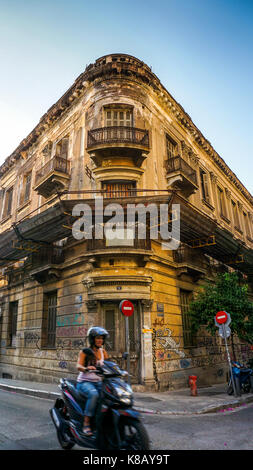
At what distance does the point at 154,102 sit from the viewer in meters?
15.9

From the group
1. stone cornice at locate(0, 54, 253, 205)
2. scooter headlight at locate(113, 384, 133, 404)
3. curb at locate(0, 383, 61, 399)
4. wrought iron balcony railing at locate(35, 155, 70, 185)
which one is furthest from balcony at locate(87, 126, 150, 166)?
scooter headlight at locate(113, 384, 133, 404)

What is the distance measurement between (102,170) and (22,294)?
854 cm

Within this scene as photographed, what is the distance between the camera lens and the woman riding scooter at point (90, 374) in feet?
11.3

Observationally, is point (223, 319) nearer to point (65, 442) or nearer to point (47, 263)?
point (65, 442)

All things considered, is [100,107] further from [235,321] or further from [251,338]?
[251,338]

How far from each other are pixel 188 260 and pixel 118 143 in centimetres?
625

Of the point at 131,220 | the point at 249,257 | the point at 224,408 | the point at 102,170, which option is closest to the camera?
the point at 224,408

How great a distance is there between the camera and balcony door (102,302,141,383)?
10.5 metres

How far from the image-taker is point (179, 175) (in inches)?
564

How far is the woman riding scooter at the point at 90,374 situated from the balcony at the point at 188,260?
361 inches

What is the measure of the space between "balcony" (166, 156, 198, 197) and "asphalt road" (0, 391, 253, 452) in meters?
10.1

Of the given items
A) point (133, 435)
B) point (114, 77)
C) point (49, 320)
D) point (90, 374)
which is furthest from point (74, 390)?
point (114, 77)
